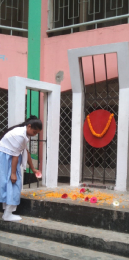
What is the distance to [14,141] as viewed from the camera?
3.50 m

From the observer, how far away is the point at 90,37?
543 centimetres

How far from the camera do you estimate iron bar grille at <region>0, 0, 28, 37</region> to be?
6.30m

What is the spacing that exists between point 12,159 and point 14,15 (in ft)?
13.2

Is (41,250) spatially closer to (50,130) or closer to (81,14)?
(50,130)

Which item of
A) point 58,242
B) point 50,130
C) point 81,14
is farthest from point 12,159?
point 81,14

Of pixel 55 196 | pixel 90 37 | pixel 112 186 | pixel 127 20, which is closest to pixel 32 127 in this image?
pixel 55 196

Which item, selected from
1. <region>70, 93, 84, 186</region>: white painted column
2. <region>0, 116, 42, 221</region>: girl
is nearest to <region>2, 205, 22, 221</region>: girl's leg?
<region>0, 116, 42, 221</region>: girl

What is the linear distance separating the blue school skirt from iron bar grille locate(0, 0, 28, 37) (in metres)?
3.53

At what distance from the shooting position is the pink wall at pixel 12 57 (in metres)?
5.85

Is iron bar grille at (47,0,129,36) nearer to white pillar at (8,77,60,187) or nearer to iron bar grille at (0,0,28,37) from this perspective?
iron bar grille at (0,0,28,37)

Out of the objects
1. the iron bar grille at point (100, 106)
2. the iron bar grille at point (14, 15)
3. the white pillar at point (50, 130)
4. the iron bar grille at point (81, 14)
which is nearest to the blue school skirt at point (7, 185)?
the white pillar at point (50, 130)

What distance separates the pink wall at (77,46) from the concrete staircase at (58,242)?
9.12 ft

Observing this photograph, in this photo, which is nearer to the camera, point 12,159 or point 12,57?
point 12,159

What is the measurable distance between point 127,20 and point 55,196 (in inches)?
138
